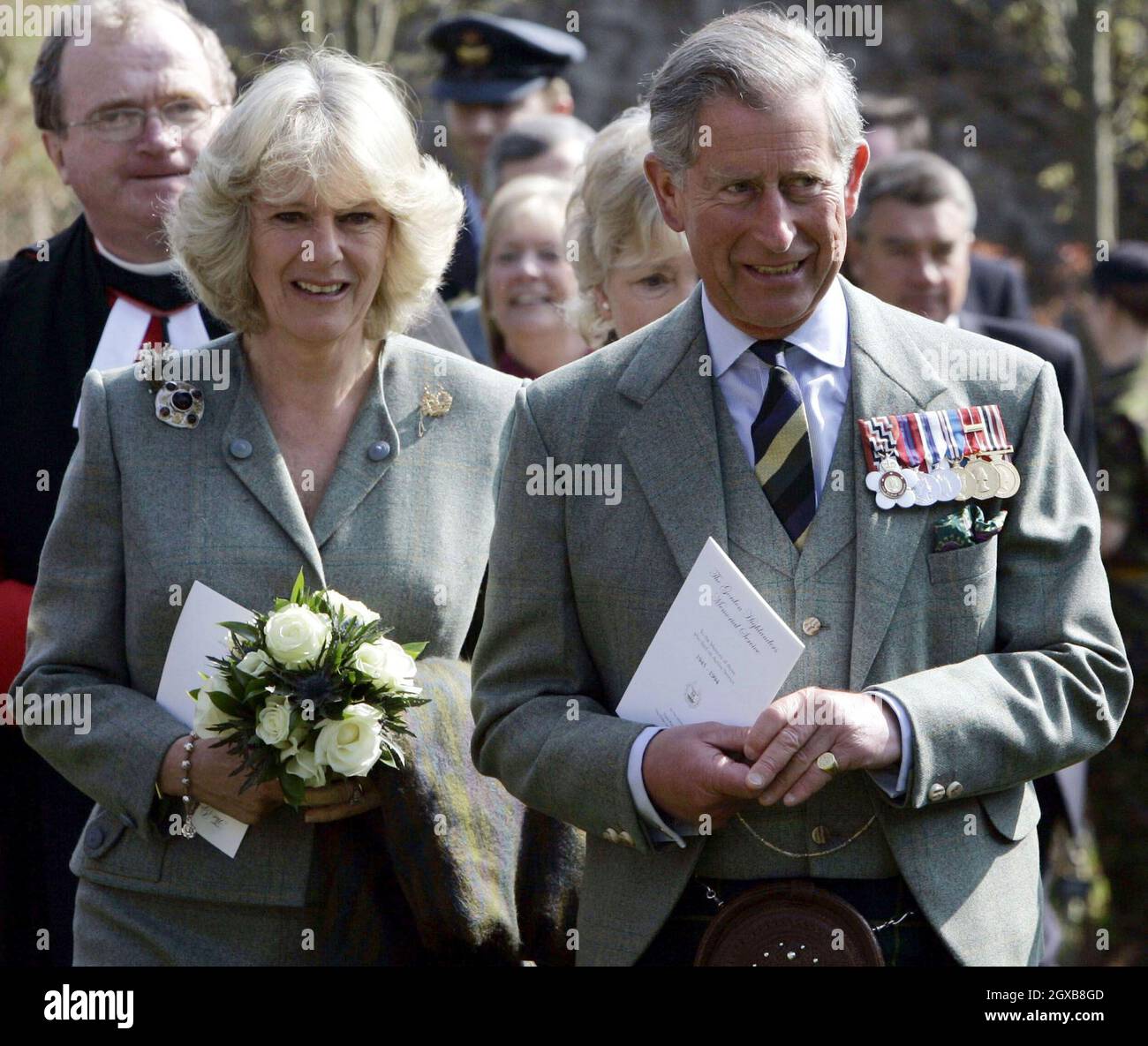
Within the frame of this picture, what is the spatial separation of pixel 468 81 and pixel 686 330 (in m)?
5.27

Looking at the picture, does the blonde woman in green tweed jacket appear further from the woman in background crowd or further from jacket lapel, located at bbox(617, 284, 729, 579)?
the woman in background crowd

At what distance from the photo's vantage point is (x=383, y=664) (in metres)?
3.24

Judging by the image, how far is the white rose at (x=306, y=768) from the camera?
322 centimetres

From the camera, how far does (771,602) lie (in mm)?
2939

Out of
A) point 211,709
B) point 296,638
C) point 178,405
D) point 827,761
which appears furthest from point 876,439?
point 178,405

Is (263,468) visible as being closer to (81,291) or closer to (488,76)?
(81,291)

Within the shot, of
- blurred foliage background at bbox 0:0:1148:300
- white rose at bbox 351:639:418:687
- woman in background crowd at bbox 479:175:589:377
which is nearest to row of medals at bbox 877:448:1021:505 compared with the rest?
white rose at bbox 351:639:418:687

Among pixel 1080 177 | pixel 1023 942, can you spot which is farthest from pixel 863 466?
pixel 1080 177

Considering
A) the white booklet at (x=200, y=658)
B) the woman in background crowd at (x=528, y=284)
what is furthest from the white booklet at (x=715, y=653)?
the woman in background crowd at (x=528, y=284)

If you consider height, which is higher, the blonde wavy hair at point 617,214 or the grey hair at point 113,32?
the grey hair at point 113,32

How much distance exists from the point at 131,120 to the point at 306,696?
72.9 inches

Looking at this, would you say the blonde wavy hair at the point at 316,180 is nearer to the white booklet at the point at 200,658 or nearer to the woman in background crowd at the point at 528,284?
the white booklet at the point at 200,658

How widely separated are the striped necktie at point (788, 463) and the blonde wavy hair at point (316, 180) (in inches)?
40.2

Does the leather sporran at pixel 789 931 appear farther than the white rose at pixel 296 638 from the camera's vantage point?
No
